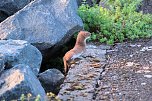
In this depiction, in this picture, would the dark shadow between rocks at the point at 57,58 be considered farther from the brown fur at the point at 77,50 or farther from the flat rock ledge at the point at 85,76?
the brown fur at the point at 77,50

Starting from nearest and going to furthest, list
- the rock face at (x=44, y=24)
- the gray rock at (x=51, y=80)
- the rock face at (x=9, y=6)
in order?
1. the gray rock at (x=51, y=80)
2. the rock face at (x=44, y=24)
3. the rock face at (x=9, y=6)

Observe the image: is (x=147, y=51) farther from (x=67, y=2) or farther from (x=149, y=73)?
(x=67, y=2)

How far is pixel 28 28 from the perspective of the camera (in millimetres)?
7348

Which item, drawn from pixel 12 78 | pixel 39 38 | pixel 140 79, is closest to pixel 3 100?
pixel 12 78

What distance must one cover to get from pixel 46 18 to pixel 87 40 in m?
0.74

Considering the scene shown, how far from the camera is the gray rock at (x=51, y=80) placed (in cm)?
665

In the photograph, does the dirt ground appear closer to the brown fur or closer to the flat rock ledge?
the flat rock ledge

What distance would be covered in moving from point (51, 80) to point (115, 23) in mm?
1890

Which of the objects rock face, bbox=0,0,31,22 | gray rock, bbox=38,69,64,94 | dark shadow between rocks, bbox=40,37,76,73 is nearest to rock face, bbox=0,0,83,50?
dark shadow between rocks, bbox=40,37,76,73

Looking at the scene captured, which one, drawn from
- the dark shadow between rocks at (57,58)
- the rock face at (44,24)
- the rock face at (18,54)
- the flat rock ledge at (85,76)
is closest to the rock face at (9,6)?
the rock face at (44,24)

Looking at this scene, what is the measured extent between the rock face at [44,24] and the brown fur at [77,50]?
1.01 feet

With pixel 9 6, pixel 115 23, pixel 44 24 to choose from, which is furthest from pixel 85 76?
pixel 9 6

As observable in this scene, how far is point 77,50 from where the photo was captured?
22.9 feet

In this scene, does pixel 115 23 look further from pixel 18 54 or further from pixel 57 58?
pixel 18 54
